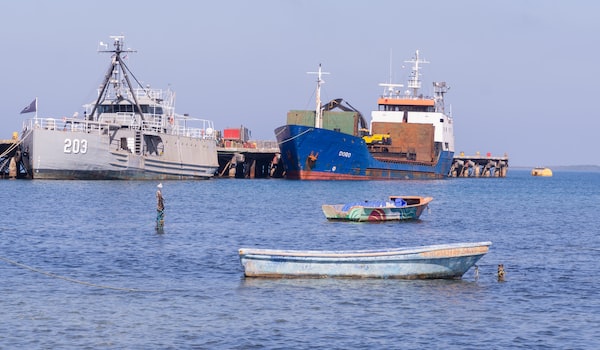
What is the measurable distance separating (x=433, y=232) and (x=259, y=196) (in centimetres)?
2773

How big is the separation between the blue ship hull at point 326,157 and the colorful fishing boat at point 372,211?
115 ft

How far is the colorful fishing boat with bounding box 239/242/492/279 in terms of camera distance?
27609 millimetres

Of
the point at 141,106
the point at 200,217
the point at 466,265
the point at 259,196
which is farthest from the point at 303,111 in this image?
the point at 466,265

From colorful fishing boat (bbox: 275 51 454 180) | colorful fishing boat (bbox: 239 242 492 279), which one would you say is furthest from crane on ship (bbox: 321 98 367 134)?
colorful fishing boat (bbox: 239 242 492 279)

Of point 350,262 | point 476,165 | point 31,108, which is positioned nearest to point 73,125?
point 31,108

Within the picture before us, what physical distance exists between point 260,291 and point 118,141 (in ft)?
167

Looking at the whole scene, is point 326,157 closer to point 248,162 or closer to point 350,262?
point 248,162

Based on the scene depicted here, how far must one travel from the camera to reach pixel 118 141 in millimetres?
75125

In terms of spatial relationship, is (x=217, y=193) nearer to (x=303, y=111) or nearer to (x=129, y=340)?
(x=303, y=111)

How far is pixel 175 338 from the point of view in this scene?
20.8 meters

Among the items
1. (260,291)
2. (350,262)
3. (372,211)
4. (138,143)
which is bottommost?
(260,291)

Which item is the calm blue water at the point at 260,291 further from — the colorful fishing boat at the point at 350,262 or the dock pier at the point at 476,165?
the dock pier at the point at 476,165

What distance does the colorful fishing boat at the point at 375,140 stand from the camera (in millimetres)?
88500

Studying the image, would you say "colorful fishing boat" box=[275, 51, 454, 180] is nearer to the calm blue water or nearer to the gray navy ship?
the gray navy ship
